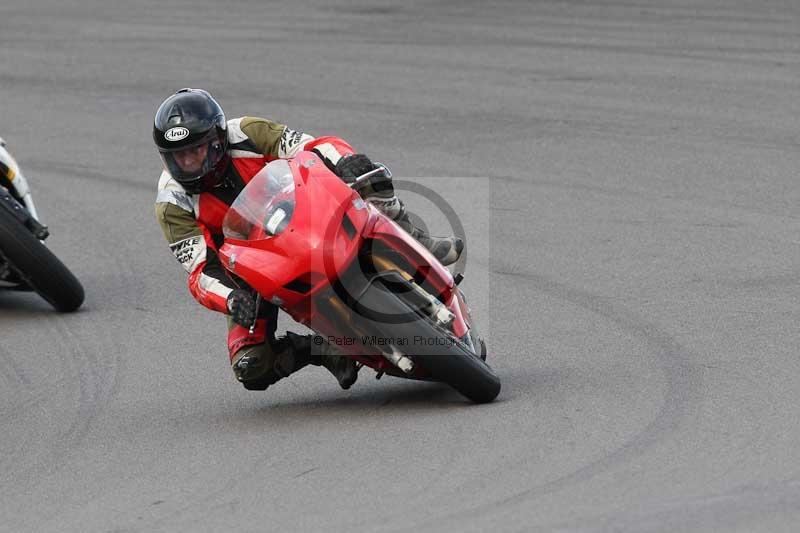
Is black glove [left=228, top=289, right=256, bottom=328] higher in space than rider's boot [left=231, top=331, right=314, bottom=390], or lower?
higher

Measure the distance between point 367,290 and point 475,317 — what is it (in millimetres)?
2171

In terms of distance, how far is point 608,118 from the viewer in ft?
41.9

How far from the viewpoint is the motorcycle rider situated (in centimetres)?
649

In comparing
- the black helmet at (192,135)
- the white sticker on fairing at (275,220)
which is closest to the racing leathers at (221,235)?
the black helmet at (192,135)

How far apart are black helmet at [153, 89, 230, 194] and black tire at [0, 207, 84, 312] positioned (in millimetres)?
2368

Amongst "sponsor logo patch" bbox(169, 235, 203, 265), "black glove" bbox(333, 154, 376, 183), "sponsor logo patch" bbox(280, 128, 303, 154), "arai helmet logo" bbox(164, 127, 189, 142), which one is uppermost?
"arai helmet logo" bbox(164, 127, 189, 142)

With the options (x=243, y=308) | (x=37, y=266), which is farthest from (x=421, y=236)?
(x=37, y=266)

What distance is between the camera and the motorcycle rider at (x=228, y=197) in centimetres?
649

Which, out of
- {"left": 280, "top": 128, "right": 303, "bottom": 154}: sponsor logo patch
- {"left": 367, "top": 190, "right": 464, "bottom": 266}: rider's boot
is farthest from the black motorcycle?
{"left": 367, "top": 190, "right": 464, "bottom": 266}: rider's boot

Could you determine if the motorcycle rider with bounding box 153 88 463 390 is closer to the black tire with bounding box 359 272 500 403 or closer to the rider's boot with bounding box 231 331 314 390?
the rider's boot with bounding box 231 331 314 390

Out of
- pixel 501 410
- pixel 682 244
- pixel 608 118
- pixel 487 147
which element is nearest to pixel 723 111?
pixel 608 118

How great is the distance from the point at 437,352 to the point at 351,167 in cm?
94

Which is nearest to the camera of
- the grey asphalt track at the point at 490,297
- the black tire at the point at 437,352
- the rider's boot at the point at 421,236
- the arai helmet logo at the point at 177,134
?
the grey asphalt track at the point at 490,297

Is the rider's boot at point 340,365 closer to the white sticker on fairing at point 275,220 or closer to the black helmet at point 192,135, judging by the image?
the white sticker on fairing at point 275,220
